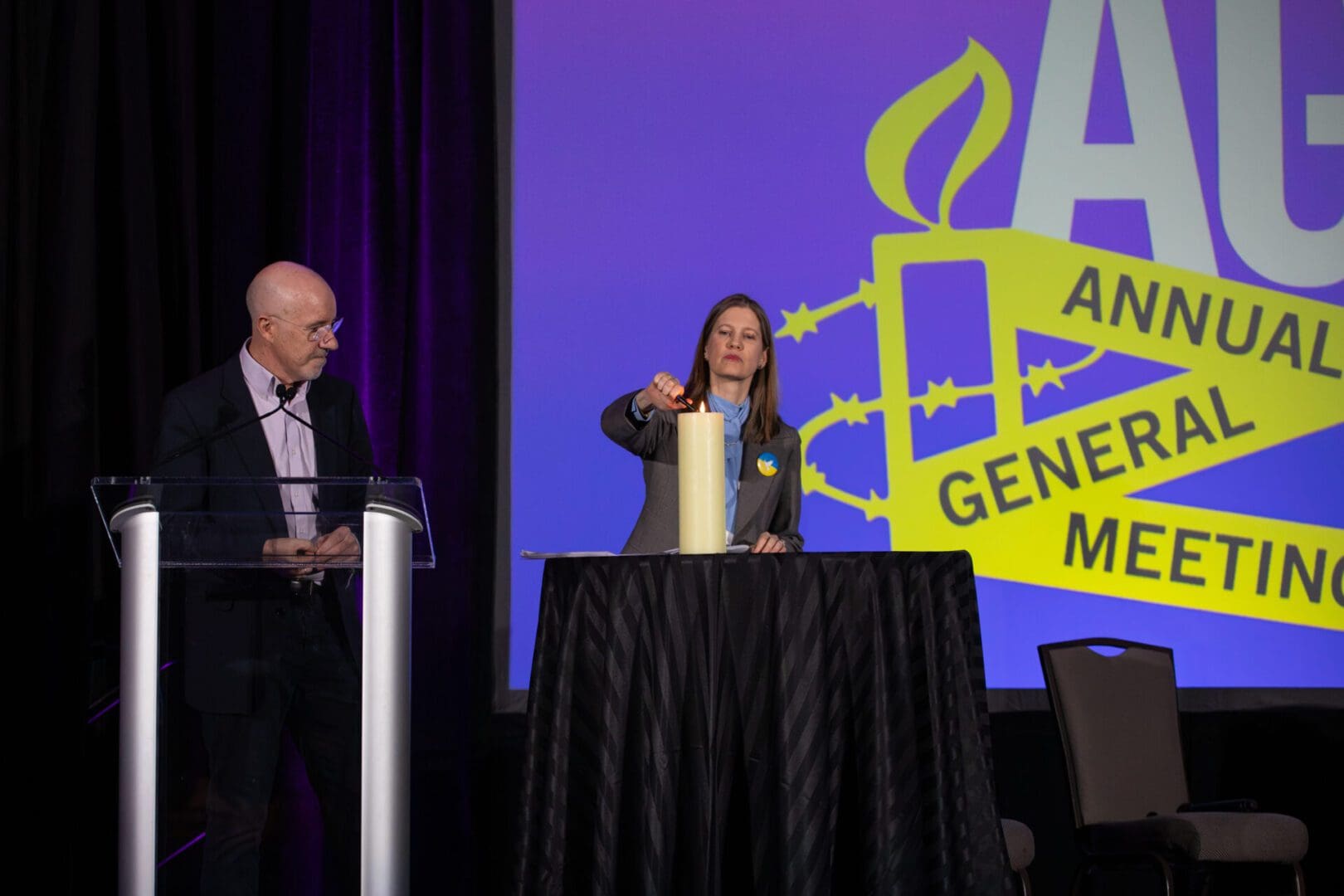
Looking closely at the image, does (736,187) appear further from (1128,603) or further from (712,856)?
(712,856)

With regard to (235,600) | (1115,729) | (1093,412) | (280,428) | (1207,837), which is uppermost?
(1093,412)

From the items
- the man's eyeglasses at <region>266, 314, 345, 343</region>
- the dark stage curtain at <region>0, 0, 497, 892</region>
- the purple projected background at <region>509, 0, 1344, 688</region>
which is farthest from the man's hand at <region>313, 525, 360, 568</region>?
the purple projected background at <region>509, 0, 1344, 688</region>

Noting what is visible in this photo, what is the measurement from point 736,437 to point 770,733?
4.01 feet

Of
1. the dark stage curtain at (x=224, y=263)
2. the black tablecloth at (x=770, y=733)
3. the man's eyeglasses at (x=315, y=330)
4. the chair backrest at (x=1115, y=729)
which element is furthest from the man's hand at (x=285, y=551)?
the chair backrest at (x=1115, y=729)

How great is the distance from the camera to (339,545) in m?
2.00

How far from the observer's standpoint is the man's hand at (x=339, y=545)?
199cm

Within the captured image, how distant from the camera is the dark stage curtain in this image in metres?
3.33

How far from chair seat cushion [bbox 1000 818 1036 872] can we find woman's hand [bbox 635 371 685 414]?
4.06 feet

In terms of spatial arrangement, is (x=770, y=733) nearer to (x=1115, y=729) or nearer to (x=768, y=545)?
(x=768, y=545)

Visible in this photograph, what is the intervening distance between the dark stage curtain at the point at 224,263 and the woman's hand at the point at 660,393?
52.0 inches

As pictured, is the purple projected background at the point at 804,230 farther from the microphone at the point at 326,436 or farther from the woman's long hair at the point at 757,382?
the microphone at the point at 326,436

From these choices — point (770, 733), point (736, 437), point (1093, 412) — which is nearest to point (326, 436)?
point (770, 733)

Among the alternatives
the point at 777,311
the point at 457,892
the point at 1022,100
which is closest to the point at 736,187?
the point at 777,311

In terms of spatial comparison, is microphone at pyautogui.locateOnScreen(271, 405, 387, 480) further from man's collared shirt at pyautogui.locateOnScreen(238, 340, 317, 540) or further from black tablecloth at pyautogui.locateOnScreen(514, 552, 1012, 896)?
black tablecloth at pyautogui.locateOnScreen(514, 552, 1012, 896)
